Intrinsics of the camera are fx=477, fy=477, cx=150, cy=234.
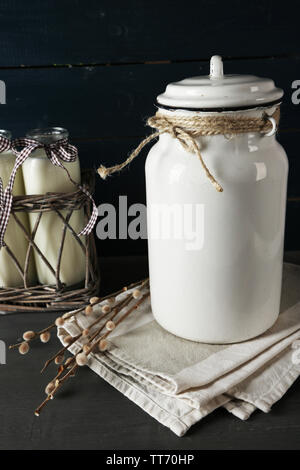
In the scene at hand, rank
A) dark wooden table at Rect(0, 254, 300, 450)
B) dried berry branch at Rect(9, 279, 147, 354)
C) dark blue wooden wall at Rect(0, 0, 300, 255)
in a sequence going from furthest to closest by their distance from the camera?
dark blue wooden wall at Rect(0, 0, 300, 255) < dried berry branch at Rect(9, 279, 147, 354) < dark wooden table at Rect(0, 254, 300, 450)

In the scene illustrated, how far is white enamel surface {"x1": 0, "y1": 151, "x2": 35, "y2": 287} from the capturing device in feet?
2.41

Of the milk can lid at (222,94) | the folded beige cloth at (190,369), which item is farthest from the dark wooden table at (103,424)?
the milk can lid at (222,94)

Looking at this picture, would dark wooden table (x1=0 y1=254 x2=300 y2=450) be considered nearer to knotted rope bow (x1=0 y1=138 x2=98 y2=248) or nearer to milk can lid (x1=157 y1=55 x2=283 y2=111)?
knotted rope bow (x1=0 y1=138 x2=98 y2=248)

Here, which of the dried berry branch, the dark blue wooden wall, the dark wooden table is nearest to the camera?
the dark wooden table

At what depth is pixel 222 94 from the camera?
55 cm

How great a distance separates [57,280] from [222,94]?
1.25ft

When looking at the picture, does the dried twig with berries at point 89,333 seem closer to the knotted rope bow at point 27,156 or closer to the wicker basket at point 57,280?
the wicker basket at point 57,280

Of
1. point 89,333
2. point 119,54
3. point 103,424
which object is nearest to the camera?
point 103,424

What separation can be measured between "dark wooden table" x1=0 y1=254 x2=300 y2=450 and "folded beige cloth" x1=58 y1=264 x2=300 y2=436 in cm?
1

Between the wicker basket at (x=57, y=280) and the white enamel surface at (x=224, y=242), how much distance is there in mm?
126

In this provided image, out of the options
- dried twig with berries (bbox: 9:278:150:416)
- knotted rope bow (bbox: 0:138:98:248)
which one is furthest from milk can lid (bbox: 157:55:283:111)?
dried twig with berries (bbox: 9:278:150:416)

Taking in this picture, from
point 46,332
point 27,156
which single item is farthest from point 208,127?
point 46,332

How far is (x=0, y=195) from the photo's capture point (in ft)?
2.32

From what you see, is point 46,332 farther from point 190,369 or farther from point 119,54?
point 119,54
